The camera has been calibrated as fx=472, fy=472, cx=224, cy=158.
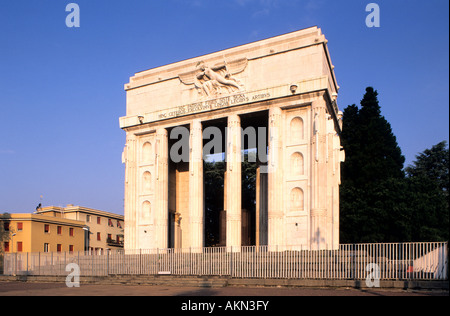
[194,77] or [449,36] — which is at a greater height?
[194,77]

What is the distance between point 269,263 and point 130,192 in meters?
15.6

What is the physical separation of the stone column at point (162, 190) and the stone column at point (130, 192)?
223 centimetres

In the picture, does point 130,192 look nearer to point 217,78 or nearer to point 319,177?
point 217,78

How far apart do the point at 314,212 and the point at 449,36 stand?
21125mm

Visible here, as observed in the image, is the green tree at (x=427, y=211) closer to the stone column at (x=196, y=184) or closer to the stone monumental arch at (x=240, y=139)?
the stone monumental arch at (x=240, y=139)

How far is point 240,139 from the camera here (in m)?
32.2

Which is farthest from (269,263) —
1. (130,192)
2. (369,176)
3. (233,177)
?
(369,176)

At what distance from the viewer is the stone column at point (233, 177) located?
102 feet

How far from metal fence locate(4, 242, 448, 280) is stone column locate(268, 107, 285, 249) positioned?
1092 mm
